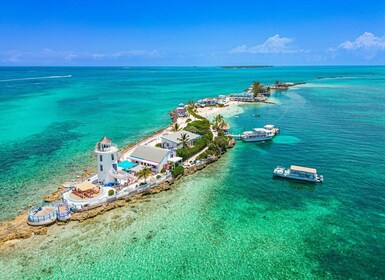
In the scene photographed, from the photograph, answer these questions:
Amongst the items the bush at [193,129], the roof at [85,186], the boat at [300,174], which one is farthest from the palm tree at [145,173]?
the bush at [193,129]

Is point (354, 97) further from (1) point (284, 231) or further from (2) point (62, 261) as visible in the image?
(2) point (62, 261)

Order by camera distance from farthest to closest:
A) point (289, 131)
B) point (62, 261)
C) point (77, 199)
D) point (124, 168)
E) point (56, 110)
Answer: point (56, 110) < point (289, 131) < point (124, 168) < point (77, 199) < point (62, 261)

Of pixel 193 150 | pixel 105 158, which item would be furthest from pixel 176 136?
pixel 105 158

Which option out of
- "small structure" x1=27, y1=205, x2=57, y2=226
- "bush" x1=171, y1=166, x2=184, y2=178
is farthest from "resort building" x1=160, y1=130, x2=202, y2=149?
"small structure" x1=27, y1=205, x2=57, y2=226

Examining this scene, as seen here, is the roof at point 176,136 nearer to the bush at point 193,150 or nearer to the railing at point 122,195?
the bush at point 193,150

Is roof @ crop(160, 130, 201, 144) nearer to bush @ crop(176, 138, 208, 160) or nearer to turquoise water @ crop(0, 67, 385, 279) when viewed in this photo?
bush @ crop(176, 138, 208, 160)

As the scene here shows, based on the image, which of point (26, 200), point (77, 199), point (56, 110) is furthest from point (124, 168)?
point (56, 110)
